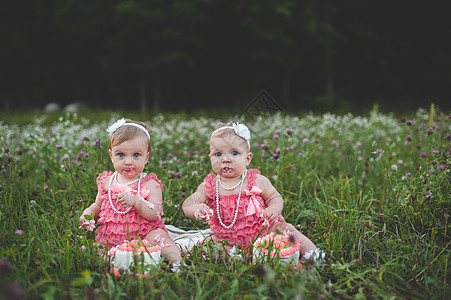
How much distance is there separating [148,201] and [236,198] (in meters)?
0.65

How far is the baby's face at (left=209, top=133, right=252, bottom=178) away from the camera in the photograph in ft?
8.90

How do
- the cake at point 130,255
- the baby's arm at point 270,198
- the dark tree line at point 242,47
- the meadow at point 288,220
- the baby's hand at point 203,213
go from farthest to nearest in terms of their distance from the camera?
the dark tree line at point 242,47, the baby's arm at point 270,198, the baby's hand at point 203,213, the cake at point 130,255, the meadow at point 288,220

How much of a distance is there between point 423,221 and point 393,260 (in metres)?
0.67

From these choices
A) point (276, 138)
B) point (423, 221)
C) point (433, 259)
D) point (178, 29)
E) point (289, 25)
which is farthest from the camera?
point (178, 29)

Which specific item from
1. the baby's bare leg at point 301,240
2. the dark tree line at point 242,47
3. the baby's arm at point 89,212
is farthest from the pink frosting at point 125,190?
the dark tree line at point 242,47

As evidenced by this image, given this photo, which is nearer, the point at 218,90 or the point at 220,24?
the point at 220,24

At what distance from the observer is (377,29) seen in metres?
19.1

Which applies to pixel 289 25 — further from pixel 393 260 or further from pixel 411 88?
pixel 393 260

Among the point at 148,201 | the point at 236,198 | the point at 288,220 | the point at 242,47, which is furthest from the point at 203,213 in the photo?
the point at 242,47

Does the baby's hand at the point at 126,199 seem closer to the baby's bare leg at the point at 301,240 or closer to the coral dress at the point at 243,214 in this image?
the coral dress at the point at 243,214

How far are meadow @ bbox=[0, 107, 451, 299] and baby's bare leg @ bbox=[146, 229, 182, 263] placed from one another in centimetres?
12

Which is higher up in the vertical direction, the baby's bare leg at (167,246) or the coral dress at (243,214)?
the coral dress at (243,214)

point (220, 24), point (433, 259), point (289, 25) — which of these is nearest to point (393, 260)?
point (433, 259)

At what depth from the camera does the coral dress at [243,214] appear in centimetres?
274
